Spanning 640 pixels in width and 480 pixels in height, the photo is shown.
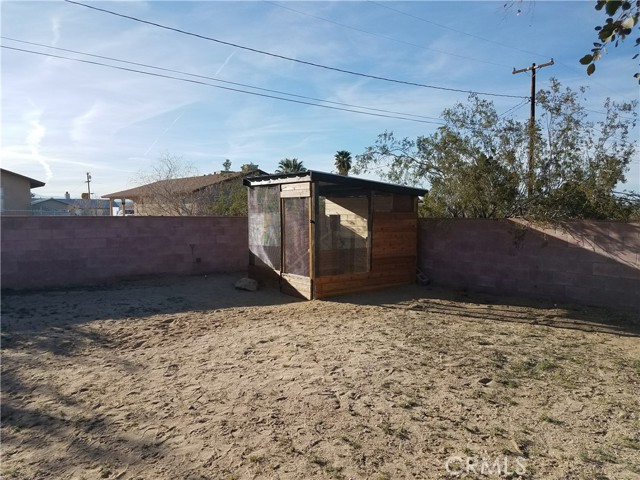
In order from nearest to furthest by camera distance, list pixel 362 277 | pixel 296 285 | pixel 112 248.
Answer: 1. pixel 296 285
2. pixel 362 277
3. pixel 112 248

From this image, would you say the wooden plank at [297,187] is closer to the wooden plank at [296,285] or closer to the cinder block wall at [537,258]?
the wooden plank at [296,285]

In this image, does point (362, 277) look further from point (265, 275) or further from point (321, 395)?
point (321, 395)

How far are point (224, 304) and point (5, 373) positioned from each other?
150 inches

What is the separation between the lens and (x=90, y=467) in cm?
287

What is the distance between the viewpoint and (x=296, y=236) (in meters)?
8.60

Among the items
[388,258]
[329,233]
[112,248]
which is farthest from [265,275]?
[112,248]

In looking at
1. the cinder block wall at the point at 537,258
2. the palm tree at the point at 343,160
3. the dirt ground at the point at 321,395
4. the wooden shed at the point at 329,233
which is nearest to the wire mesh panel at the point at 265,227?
the wooden shed at the point at 329,233

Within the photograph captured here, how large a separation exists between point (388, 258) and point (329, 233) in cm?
151

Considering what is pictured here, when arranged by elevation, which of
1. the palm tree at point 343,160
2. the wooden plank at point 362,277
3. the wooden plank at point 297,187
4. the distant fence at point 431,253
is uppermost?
the palm tree at point 343,160

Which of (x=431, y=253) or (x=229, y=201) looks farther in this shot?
(x=229, y=201)

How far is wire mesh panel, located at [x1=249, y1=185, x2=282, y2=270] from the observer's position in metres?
9.16

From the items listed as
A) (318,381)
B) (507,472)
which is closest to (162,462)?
(318,381)

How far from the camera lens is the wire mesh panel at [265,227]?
9.16 m

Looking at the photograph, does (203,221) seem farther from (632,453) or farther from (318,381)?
(632,453)
